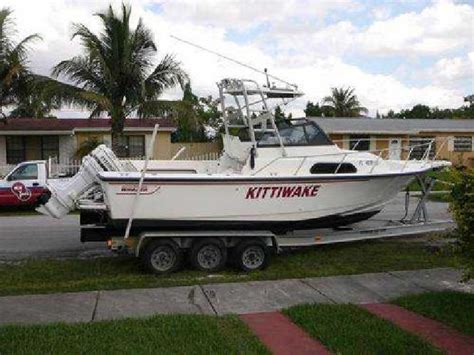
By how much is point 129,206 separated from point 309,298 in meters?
2.99

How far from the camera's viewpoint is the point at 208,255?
32.2ft

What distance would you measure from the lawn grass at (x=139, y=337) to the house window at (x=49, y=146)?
989 inches

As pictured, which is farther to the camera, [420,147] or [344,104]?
[344,104]

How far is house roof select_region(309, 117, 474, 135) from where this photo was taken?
36656 mm

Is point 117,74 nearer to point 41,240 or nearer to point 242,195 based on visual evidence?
point 41,240

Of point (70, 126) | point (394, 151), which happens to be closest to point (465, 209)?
point (394, 151)

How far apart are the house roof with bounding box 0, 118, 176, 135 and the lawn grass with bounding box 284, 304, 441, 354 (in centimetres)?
2384

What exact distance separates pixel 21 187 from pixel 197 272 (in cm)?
1087

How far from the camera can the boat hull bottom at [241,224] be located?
31.0 ft

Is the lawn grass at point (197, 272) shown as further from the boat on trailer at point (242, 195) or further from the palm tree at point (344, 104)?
the palm tree at point (344, 104)

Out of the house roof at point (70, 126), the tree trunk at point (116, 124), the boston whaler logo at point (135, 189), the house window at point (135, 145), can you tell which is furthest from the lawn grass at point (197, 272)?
the house window at point (135, 145)

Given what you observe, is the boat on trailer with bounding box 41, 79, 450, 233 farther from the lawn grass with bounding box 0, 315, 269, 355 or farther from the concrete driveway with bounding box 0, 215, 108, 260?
the lawn grass with bounding box 0, 315, 269, 355

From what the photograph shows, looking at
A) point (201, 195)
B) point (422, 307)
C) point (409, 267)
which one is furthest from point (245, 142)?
point (422, 307)

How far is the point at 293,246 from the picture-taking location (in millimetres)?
10680
